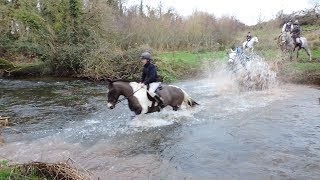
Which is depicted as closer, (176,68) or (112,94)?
(112,94)

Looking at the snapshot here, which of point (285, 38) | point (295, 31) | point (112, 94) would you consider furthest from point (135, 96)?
point (295, 31)

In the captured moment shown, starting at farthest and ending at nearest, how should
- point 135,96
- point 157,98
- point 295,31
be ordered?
point 295,31
point 157,98
point 135,96

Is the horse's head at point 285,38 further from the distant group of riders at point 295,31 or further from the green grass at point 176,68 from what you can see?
the green grass at point 176,68

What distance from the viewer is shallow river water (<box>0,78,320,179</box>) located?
7719mm

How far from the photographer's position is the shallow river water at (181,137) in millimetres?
7719

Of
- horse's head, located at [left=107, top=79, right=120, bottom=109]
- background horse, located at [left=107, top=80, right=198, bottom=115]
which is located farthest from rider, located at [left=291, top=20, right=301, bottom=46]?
horse's head, located at [left=107, top=79, right=120, bottom=109]

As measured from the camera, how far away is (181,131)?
1066 cm

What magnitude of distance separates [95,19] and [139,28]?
6.11m

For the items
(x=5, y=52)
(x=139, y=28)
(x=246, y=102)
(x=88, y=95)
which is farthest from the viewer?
(x=139, y=28)

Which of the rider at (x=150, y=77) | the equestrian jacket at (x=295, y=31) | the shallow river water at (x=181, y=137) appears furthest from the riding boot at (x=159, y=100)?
the equestrian jacket at (x=295, y=31)

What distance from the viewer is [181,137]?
10.1m

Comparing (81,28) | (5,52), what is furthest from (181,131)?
(5,52)

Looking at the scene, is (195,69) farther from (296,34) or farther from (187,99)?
(187,99)

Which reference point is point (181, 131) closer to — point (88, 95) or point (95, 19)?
point (88, 95)
